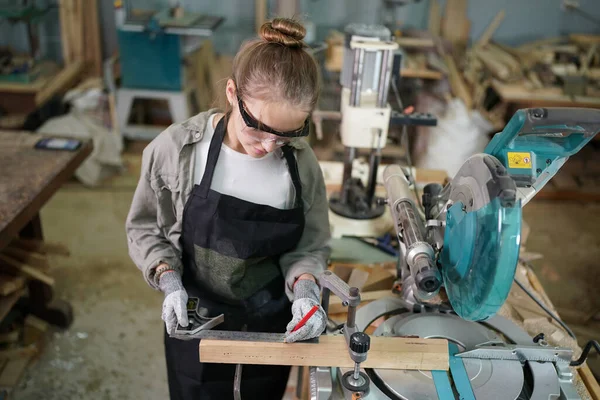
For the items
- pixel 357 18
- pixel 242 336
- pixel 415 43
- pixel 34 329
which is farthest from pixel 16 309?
pixel 357 18

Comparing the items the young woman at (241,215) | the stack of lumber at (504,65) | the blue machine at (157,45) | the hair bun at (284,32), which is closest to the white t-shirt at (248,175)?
the young woman at (241,215)

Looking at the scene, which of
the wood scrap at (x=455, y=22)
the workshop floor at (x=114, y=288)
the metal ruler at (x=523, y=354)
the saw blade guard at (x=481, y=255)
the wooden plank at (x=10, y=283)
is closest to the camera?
the saw blade guard at (x=481, y=255)

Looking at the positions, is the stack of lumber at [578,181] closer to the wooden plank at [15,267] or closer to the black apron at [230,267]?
the black apron at [230,267]

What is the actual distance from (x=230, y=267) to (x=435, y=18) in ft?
10.6

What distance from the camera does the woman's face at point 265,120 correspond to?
1269mm

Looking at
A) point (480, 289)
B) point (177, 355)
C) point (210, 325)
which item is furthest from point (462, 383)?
point (177, 355)

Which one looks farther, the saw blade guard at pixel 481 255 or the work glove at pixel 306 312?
the work glove at pixel 306 312

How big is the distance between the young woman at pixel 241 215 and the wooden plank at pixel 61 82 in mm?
2721

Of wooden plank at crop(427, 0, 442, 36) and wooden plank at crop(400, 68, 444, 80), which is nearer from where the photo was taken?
wooden plank at crop(400, 68, 444, 80)

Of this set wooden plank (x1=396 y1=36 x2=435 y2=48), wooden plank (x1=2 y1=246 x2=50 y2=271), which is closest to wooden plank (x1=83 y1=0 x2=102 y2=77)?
wooden plank (x1=396 y1=36 x2=435 y2=48)

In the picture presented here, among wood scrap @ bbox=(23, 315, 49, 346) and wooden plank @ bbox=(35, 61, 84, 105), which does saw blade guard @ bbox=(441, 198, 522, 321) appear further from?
wooden plank @ bbox=(35, 61, 84, 105)

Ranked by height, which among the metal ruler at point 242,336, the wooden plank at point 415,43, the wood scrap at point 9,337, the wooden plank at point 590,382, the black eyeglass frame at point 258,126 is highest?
the black eyeglass frame at point 258,126

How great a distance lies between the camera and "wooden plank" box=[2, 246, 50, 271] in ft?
7.83

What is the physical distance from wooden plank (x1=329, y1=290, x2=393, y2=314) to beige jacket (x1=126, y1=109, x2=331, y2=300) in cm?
12
